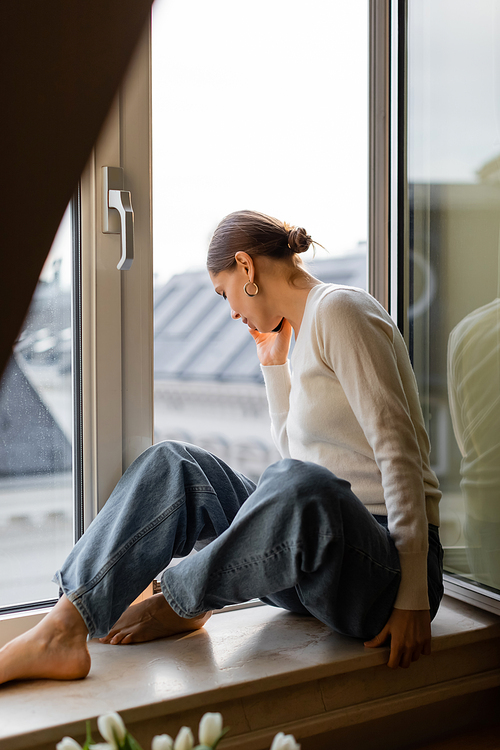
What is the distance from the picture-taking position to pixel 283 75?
5.04ft

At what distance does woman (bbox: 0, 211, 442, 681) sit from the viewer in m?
0.98

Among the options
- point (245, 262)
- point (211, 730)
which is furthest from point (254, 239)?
point (211, 730)

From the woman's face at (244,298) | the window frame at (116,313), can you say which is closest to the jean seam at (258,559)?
Result: the window frame at (116,313)

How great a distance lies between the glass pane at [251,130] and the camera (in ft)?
4.60

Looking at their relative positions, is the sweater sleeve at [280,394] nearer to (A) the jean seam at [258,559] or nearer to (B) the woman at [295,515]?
(B) the woman at [295,515]

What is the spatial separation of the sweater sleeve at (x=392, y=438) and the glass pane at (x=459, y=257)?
1.29 ft

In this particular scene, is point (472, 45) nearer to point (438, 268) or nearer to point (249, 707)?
point (438, 268)

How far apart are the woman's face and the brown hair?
0.06 ft

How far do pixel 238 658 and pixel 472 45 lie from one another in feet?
4.25

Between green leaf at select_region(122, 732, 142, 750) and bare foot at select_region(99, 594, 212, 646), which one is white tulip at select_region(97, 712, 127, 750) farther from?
bare foot at select_region(99, 594, 212, 646)

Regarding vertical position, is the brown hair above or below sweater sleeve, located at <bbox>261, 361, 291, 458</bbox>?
above

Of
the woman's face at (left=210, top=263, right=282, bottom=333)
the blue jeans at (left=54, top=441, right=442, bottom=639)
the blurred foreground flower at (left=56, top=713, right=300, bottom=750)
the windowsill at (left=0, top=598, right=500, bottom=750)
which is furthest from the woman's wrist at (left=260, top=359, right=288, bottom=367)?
the blurred foreground flower at (left=56, top=713, right=300, bottom=750)

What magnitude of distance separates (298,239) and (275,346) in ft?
0.87

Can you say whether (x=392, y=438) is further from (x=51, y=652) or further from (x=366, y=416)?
(x=51, y=652)
